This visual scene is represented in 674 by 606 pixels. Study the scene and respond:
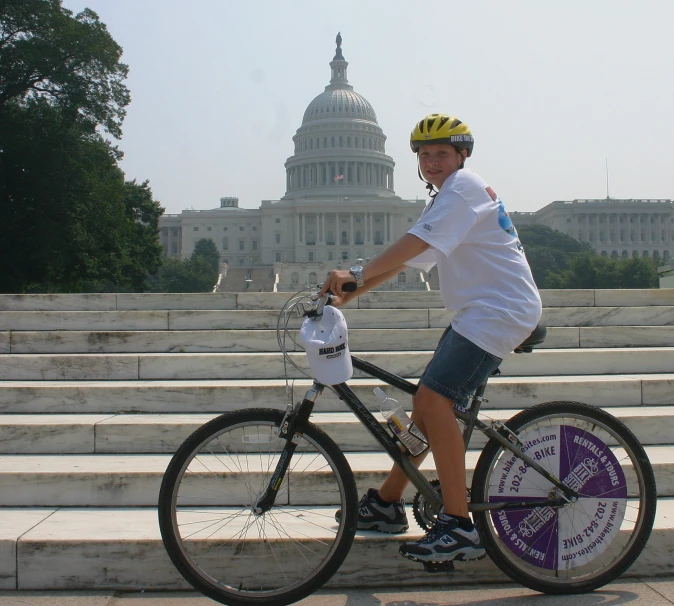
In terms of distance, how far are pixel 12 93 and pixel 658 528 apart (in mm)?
26313

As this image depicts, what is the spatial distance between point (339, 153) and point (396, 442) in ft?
376

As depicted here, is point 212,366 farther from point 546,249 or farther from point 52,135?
point 546,249

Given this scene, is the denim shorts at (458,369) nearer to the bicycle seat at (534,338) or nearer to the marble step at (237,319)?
the bicycle seat at (534,338)

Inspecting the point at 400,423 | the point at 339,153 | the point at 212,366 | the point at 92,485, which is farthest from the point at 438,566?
the point at 339,153

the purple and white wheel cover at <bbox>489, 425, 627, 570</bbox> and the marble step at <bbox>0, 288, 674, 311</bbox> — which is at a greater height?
the marble step at <bbox>0, 288, 674, 311</bbox>

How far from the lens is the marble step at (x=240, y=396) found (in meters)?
5.12

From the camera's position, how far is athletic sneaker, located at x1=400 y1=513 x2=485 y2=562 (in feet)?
9.73

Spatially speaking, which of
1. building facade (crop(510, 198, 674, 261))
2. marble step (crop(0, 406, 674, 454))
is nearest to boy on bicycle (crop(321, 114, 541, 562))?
marble step (crop(0, 406, 674, 454))

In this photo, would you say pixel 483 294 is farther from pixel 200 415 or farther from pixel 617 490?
pixel 200 415

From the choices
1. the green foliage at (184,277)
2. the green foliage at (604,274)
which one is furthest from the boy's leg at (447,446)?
the green foliage at (184,277)

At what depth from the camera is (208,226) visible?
122m

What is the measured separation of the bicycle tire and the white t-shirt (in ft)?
1.29

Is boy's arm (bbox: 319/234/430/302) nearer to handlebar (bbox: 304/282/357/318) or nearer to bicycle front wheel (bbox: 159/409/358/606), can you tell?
handlebar (bbox: 304/282/357/318)

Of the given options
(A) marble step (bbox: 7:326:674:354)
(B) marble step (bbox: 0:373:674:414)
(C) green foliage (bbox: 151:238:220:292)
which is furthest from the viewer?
(C) green foliage (bbox: 151:238:220:292)
